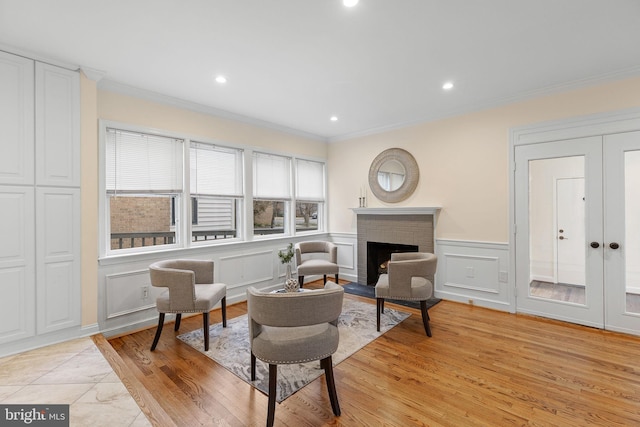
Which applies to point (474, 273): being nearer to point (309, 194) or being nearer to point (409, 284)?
point (409, 284)

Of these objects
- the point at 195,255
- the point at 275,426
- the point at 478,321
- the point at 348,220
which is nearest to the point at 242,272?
the point at 195,255

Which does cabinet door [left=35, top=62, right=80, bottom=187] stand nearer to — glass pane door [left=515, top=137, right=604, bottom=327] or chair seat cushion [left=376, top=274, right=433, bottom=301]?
chair seat cushion [left=376, top=274, right=433, bottom=301]

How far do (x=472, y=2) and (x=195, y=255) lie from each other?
12.6 feet

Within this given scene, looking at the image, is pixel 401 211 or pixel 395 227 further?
pixel 395 227

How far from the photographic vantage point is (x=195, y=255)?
12.5 feet

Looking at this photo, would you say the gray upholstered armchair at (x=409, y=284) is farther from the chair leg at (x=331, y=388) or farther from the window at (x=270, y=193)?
the window at (x=270, y=193)

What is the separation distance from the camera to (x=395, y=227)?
4793 mm

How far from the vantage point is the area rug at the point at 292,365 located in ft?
7.70

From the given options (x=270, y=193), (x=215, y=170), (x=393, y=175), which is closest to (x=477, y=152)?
(x=393, y=175)

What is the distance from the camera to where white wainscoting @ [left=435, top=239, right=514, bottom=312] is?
3.85m

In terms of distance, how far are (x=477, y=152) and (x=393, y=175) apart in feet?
4.33

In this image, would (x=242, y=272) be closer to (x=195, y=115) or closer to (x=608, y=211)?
(x=195, y=115)

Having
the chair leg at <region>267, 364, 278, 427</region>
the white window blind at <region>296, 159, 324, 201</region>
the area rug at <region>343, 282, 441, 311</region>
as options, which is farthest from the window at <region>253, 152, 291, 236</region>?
the chair leg at <region>267, 364, 278, 427</region>

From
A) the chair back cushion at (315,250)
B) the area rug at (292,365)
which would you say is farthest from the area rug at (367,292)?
the chair back cushion at (315,250)
